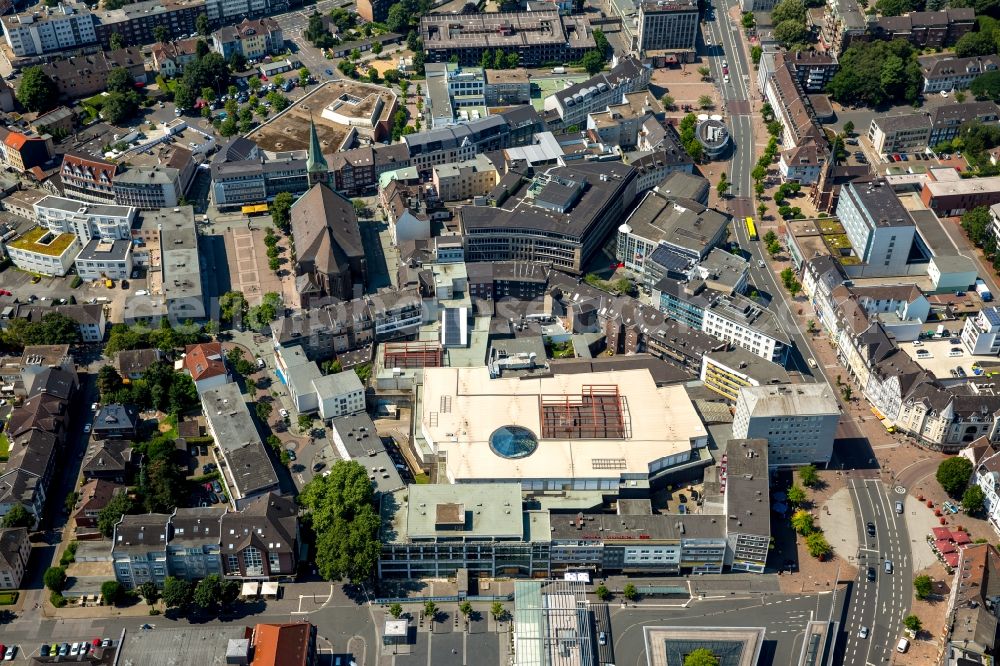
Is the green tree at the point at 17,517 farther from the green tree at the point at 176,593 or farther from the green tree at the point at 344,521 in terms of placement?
the green tree at the point at 344,521

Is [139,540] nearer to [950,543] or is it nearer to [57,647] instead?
[57,647]

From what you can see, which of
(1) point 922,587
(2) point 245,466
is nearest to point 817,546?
(1) point 922,587

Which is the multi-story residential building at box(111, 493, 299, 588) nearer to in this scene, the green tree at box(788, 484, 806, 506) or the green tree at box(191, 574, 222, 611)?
the green tree at box(191, 574, 222, 611)

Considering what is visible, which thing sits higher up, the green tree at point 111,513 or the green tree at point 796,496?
the green tree at point 111,513

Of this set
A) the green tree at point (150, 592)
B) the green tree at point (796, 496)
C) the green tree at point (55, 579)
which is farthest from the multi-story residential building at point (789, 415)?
the green tree at point (55, 579)

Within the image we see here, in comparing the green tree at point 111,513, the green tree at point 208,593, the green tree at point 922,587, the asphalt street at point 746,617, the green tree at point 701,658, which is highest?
the green tree at point 111,513

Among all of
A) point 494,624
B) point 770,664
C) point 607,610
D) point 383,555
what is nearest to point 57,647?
point 383,555
